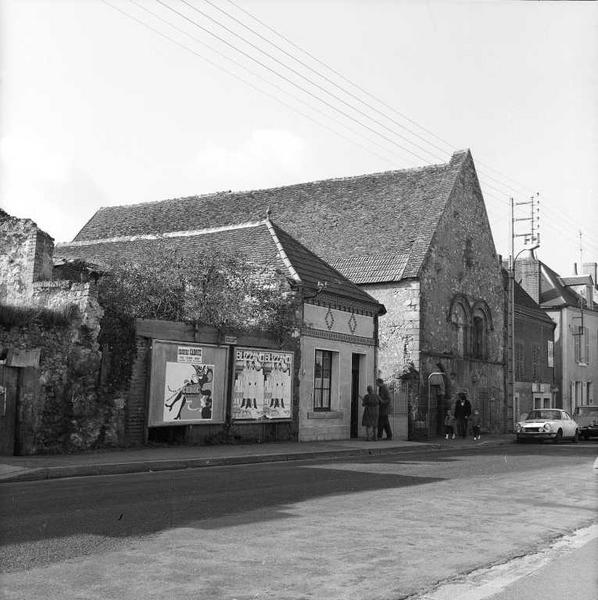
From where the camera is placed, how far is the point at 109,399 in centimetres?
1622

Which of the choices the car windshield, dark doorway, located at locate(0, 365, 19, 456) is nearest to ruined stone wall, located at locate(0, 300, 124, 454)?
dark doorway, located at locate(0, 365, 19, 456)

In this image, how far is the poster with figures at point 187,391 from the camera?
58.6 ft

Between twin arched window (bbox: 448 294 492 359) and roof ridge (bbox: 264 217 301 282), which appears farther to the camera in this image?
twin arched window (bbox: 448 294 492 359)

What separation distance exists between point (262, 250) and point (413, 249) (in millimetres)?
8935

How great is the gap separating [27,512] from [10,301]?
1061 cm

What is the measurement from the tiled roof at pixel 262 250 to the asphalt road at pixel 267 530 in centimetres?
1048

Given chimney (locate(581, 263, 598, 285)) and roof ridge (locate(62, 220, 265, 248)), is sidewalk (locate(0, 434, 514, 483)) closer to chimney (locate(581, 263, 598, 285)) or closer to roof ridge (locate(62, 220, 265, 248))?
roof ridge (locate(62, 220, 265, 248))

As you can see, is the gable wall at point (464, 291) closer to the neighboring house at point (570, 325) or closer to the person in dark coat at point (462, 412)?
the person in dark coat at point (462, 412)

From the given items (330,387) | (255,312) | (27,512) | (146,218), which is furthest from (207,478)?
(146,218)

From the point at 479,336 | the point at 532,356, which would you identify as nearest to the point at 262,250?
the point at 479,336

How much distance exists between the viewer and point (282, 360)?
2138 cm

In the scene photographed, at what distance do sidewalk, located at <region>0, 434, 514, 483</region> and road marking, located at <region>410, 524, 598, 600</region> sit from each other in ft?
25.4

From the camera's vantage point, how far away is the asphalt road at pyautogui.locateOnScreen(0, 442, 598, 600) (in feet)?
19.0

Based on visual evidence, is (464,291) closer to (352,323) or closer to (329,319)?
(352,323)
